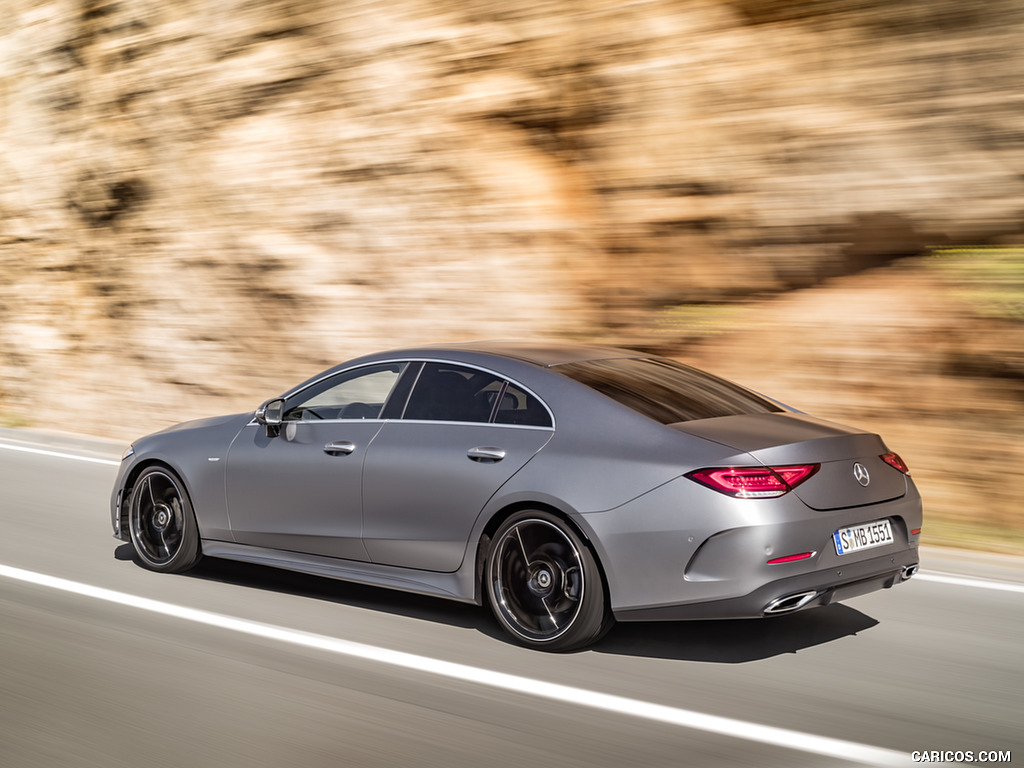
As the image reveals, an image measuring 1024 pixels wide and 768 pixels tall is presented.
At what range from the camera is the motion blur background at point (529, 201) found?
913 centimetres

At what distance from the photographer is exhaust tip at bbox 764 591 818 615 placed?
4465mm

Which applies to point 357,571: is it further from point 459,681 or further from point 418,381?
point 459,681

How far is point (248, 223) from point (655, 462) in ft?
38.3

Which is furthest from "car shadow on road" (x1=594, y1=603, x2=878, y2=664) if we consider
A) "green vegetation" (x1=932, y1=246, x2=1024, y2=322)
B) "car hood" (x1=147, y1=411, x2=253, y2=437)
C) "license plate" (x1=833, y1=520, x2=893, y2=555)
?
"green vegetation" (x1=932, y1=246, x2=1024, y2=322)

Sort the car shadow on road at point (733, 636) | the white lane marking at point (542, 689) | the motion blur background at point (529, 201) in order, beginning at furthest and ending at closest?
the motion blur background at point (529, 201) → the car shadow on road at point (733, 636) → the white lane marking at point (542, 689)

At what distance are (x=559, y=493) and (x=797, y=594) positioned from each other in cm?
111

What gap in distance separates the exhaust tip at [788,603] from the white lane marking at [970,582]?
6.95 feet

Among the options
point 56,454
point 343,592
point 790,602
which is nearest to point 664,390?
point 790,602

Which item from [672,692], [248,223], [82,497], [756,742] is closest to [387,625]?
[672,692]

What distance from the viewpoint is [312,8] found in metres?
15.1

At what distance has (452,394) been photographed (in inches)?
221

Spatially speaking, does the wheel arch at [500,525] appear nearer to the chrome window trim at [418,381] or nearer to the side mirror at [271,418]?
the chrome window trim at [418,381]

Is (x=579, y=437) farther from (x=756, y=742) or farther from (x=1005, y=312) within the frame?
(x=1005, y=312)

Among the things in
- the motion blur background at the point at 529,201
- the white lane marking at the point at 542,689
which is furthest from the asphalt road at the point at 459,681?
the motion blur background at the point at 529,201
